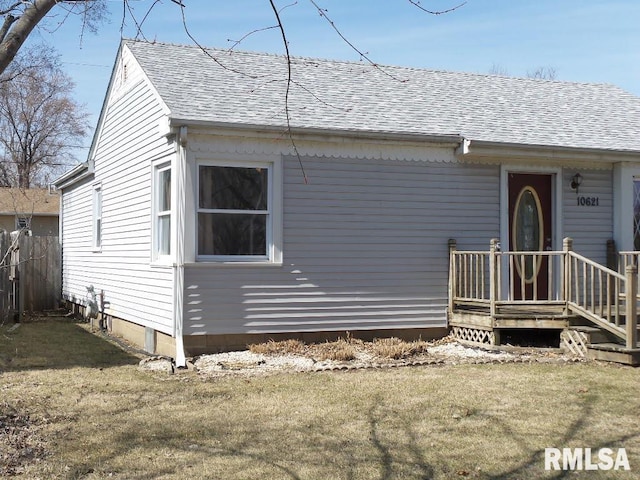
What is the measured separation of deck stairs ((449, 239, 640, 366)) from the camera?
396 inches

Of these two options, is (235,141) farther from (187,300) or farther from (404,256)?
(404,256)

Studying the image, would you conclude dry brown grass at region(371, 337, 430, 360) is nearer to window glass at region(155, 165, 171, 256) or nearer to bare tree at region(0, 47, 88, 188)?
window glass at region(155, 165, 171, 256)

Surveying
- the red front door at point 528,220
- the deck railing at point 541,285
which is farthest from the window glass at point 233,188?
the red front door at point 528,220

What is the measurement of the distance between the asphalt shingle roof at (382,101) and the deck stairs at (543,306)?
2032mm

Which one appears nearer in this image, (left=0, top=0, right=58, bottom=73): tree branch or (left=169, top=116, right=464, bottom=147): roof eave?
(left=0, top=0, right=58, bottom=73): tree branch

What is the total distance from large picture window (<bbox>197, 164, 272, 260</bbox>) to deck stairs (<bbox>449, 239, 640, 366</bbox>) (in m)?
3.04

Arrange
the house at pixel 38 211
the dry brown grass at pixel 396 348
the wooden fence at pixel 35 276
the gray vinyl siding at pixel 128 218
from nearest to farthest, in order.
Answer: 1. the dry brown grass at pixel 396 348
2. the gray vinyl siding at pixel 128 218
3. the wooden fence at pixel 35 276
4. the house at pixel 38 211

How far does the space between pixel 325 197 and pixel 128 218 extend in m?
4.03

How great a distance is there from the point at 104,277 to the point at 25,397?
705 cm

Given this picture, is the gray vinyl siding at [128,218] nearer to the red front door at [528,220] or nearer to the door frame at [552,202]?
the door frame at [552,202]

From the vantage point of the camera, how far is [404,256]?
1170cm

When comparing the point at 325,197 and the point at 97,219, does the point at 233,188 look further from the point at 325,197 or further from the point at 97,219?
the point at 97,219

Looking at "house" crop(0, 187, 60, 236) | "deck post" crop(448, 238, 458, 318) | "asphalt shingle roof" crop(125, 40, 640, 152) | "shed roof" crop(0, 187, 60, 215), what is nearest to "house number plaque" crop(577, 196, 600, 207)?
"asphalt shingle roof" crop(125, 40, 640, 152)

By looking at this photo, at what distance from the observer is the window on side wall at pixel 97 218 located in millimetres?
15859
